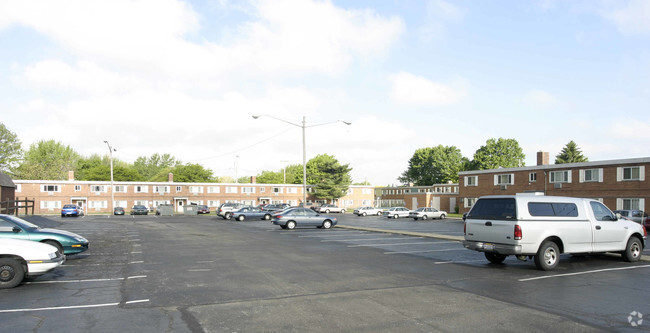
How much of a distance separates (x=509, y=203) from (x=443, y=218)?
1653 inches

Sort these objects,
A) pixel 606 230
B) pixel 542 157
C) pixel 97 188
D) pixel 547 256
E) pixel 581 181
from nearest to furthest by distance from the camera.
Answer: pixel 547 256, pixel 606 230, pixel 581 181, pixel 542 157, pixel 97 188

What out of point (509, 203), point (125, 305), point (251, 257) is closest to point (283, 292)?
point (125, 305)

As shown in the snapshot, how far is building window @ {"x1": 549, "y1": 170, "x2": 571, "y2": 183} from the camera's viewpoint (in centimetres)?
4565

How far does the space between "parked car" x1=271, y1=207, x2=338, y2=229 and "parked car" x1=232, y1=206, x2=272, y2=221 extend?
13739mm

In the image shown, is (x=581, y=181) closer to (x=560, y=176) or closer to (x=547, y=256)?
(x=560, y=176)

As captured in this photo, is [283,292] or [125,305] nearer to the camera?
[125,305]

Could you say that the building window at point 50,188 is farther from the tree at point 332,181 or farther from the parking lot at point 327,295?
the parking lot at point 327,295

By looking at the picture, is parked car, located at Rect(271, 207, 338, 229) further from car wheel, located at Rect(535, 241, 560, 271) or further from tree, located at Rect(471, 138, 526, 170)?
tree, located at Rect(471, 138, 526, 170)

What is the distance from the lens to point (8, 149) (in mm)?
90375

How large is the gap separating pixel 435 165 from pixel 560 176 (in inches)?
2293

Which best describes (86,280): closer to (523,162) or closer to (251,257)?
(251,257)

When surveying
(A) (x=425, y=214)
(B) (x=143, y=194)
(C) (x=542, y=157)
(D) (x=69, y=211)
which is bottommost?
(A) (x=425, y=214)

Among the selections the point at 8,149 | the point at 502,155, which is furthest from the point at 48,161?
the point at 502,155

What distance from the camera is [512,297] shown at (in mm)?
8797
